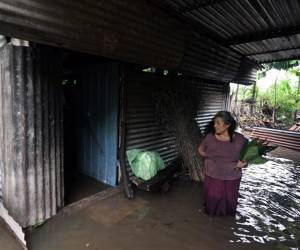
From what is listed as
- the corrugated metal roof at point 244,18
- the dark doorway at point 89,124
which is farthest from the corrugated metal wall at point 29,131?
the corrugated metal roof at point 244,18

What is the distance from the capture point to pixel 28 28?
210cm

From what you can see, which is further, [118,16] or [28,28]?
[118,16]

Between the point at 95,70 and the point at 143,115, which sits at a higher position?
the point at 95,70

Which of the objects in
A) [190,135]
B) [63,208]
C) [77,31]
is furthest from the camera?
[190,135]

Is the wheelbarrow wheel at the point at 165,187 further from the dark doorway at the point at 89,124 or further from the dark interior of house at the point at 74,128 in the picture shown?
the dark interior of house at the point at 74,128

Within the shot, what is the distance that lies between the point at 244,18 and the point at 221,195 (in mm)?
2736

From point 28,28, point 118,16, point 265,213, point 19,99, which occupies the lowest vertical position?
point 265,213

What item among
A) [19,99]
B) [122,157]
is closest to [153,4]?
[19,99]

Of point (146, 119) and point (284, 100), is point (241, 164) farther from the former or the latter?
point (284, 100)

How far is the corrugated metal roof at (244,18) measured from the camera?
3.37 meters

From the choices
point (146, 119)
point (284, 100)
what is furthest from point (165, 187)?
point (284, 100)

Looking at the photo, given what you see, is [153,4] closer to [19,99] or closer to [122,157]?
[19,99]

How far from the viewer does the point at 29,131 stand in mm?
2922

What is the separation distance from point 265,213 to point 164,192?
5.63 feet
